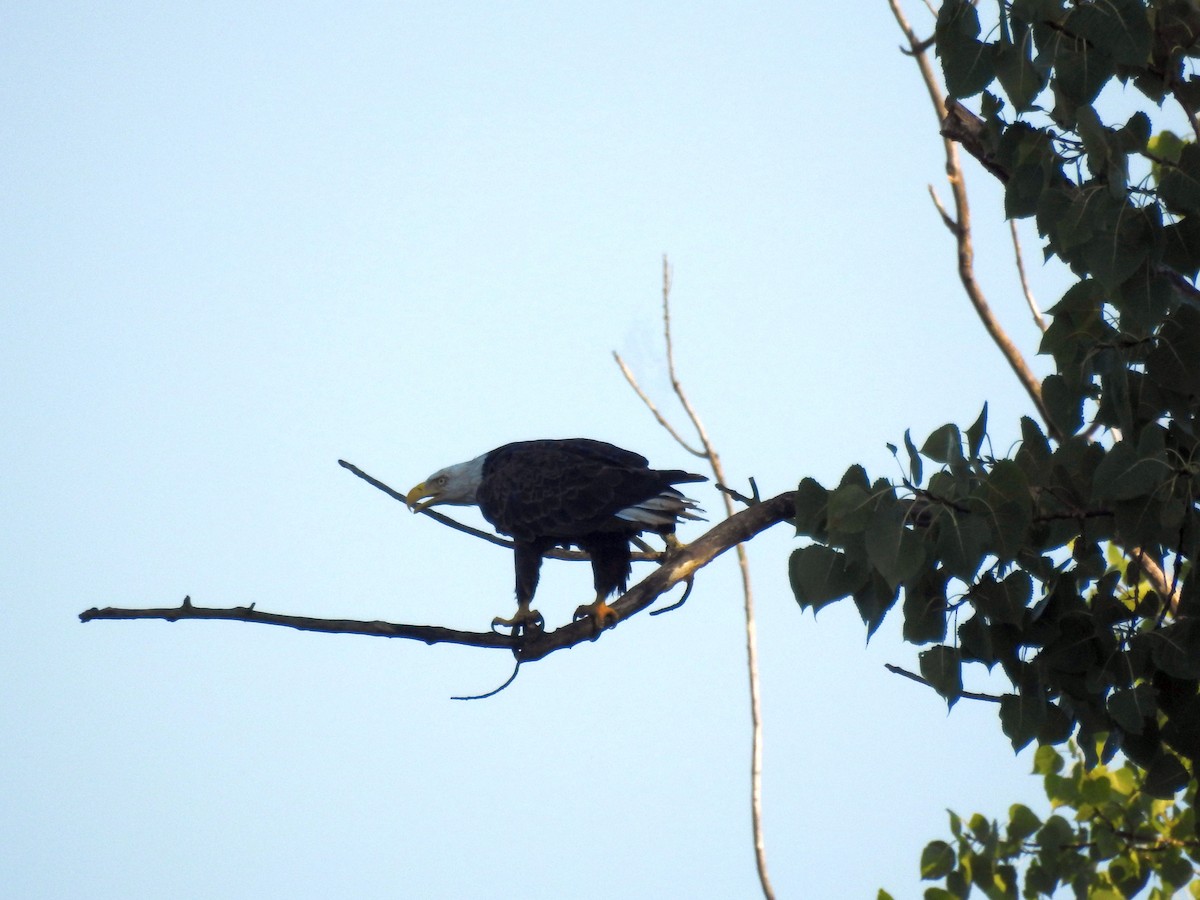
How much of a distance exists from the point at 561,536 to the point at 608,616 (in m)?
1.83

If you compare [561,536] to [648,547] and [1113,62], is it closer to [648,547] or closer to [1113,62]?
[648,547]

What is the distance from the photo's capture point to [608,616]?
4.61 m

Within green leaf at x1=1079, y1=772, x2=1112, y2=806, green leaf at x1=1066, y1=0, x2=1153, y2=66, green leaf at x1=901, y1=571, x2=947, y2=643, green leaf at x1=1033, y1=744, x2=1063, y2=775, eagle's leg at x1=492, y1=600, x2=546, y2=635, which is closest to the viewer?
green leaf at x1=1066, y1=0, x2=1153, y2=66

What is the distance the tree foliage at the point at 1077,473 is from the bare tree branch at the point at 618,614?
1068 mm

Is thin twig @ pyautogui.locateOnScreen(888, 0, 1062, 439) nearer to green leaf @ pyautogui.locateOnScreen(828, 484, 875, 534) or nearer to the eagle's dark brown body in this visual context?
the eagle's dark brown body

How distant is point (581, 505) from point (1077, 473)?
3.50 meters

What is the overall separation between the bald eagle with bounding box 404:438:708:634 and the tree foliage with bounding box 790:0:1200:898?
271 centimetres

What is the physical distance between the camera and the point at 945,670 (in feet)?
9.97

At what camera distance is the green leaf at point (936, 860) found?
4191mm

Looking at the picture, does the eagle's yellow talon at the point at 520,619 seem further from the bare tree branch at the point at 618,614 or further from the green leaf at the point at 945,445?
the green leaf at the point at 945,445

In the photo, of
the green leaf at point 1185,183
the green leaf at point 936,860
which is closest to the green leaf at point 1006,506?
the green leaf at point 1185,183

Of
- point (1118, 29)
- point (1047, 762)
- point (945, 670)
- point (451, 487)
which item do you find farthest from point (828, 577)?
point (451, 487)

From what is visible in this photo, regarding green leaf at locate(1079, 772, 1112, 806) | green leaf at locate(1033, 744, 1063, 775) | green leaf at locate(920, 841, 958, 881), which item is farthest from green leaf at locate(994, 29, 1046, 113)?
green leaf at locate(1033, 744, 1063, 775)

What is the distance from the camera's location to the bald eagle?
20.2 feet
